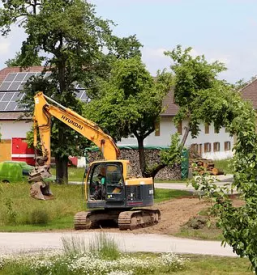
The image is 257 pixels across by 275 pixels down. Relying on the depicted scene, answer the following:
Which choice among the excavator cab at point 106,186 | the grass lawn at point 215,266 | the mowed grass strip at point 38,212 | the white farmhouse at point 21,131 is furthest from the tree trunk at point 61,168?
the grass lawn at point 215,266

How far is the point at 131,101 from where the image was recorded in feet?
129

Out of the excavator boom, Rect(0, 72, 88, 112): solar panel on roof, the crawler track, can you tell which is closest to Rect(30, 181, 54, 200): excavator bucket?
the excavator boom

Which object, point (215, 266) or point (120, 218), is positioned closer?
point (215, 266)

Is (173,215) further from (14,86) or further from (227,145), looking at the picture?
(227,145)

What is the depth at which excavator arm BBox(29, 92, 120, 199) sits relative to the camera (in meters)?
28.9

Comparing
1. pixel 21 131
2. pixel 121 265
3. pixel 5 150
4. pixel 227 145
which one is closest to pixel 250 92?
pixel 227 145

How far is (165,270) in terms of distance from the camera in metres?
18.0

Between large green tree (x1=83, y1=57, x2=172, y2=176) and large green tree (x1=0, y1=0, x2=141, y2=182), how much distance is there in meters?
6.11

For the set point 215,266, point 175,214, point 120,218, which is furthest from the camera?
point 175,214

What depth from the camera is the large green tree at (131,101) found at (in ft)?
129

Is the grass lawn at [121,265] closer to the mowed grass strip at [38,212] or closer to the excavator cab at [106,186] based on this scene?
the excavator cab at [106,186]

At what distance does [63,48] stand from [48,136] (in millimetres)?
17563

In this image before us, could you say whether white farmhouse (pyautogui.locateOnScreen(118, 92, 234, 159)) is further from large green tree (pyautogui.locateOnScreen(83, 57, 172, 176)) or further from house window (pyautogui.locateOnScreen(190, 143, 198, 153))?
large green tree (pyautogui.locateOnScreen(83, 57, 172, 176))

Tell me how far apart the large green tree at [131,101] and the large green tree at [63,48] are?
611 centimetres
